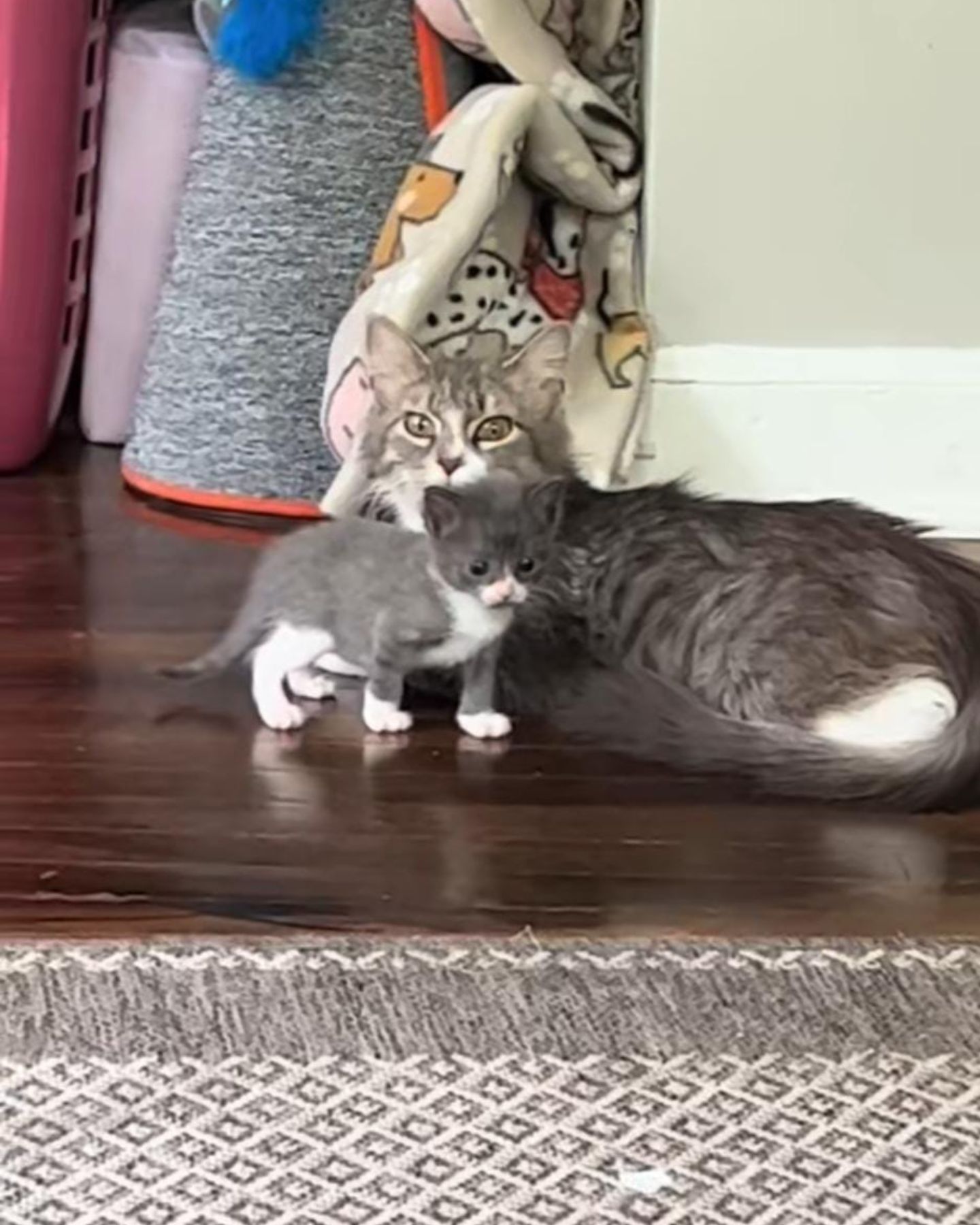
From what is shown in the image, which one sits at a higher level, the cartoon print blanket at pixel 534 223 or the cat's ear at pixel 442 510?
the cartoon print blanket at pixel 534 223

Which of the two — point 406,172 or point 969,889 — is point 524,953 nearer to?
point 969,889

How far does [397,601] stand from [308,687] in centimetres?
19

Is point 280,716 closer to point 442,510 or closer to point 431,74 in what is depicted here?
point 442,510

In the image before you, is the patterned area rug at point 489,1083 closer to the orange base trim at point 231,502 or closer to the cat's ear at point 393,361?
the cat's ear at point 393,361

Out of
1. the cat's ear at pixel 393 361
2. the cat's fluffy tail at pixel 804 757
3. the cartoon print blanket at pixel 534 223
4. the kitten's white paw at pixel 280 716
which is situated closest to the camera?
the cat's fluffy tail at pixel 804 757

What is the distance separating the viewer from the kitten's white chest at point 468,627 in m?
2.02

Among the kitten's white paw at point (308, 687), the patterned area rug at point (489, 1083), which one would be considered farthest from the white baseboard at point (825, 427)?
the patterned area rug at point (489, 1083)

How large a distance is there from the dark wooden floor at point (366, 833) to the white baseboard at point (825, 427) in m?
0.61

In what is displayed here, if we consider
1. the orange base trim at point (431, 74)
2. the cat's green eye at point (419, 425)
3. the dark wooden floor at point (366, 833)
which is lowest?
the dark wooden floor at point (366, 833)

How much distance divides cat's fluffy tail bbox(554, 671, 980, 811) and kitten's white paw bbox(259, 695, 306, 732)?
0.31 m

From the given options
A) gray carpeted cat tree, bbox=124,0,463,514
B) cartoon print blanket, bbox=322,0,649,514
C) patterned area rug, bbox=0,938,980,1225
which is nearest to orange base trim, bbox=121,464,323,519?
gray carpeted cat tree, bbox=124,0,463,514

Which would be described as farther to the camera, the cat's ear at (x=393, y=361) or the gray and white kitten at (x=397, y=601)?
the cat's ear at (x=393, y=361)

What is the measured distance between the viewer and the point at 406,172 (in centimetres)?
260

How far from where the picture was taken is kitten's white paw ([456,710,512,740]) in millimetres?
2104
